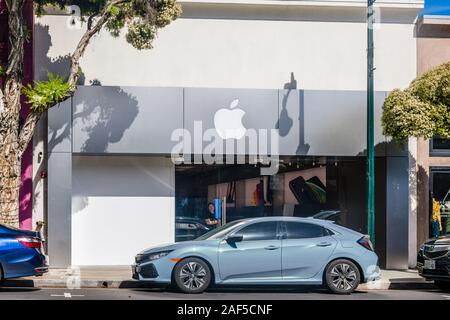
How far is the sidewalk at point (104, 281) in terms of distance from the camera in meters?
16.0

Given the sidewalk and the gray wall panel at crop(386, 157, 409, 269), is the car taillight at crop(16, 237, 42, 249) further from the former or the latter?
the gray wall panel at crop(386, 157, 409, 269)

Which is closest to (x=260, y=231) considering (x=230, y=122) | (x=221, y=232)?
(x=221, y=232)

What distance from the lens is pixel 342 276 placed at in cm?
1455

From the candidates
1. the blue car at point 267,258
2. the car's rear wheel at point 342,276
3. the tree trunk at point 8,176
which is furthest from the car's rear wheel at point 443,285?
the tree trunk at point 8,176

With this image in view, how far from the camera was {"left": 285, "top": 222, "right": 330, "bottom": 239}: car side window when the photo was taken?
14641mm

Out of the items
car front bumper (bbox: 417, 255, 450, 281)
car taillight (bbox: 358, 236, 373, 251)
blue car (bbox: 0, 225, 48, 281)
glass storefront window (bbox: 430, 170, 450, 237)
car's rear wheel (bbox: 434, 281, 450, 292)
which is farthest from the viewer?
glass storefront window (bbox: 430, 170, 450, 237)

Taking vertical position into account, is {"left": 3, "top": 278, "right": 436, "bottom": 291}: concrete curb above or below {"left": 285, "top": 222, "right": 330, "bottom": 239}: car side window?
below

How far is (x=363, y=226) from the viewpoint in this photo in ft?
68.2

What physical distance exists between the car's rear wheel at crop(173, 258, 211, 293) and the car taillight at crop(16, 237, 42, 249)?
8.83 feet

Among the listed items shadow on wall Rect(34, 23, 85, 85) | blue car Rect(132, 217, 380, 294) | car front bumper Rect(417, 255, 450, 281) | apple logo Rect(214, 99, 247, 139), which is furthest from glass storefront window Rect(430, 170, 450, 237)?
shadow on wall Rect(34, 23, 85, 85)

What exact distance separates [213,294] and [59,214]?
19.5 feet

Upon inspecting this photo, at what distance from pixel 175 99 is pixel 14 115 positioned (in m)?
4.12

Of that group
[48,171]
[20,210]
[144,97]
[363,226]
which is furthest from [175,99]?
[363,226]

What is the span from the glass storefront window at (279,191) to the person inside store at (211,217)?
0.09 feet
